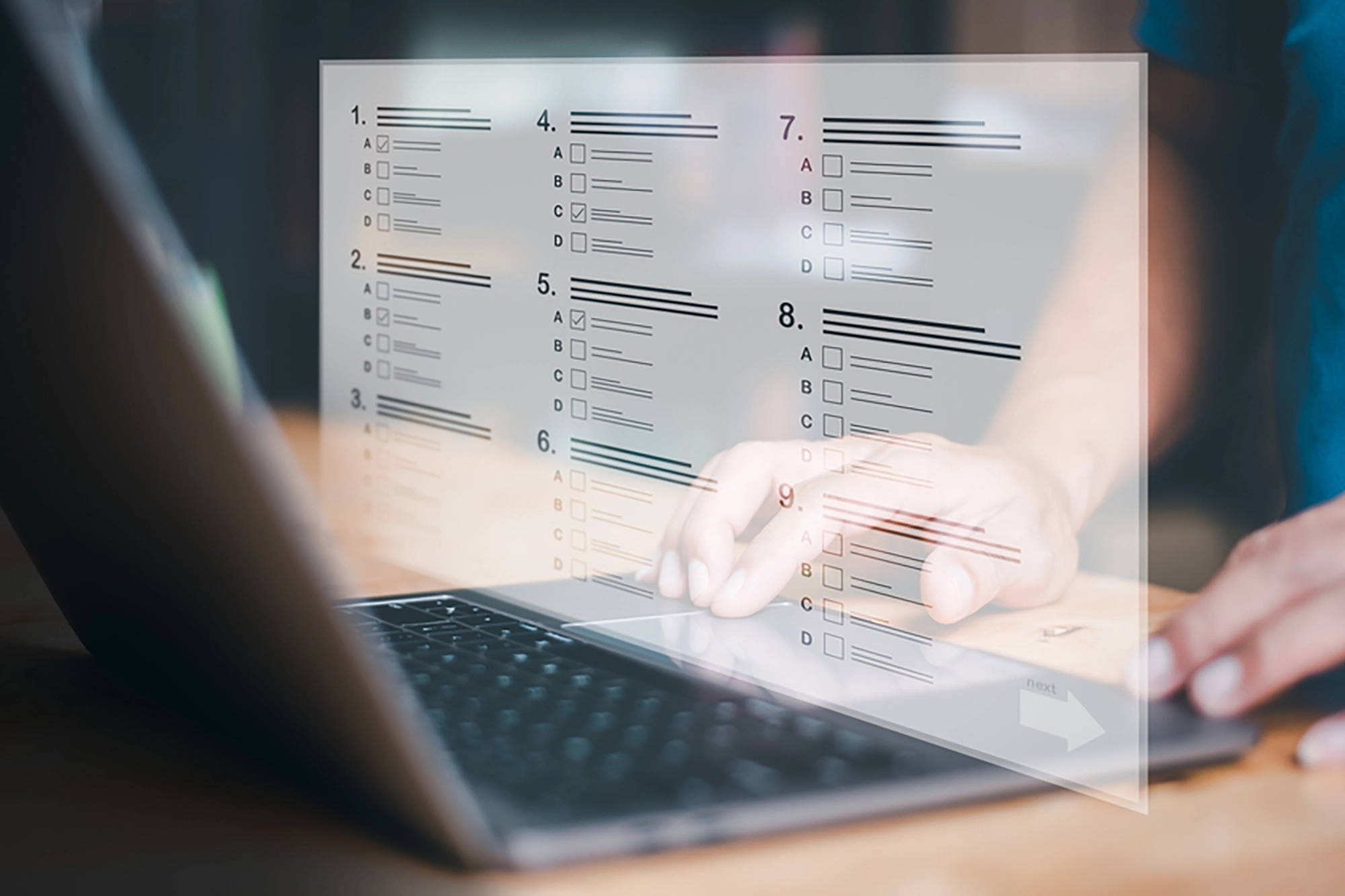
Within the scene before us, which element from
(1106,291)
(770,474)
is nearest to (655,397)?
(770,474)

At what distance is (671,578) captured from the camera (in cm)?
54

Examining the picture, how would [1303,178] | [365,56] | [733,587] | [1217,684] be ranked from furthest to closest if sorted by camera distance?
1. [365,56]
2. [1303,178]
3. [733,587]
4. [1217,684]

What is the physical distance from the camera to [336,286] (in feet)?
2.57

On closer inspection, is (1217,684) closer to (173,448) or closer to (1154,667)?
(1154,667)

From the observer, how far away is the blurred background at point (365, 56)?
750 millimetres

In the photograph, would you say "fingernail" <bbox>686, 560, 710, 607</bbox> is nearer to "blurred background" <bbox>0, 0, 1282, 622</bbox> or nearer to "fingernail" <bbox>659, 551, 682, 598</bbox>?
"fingernail" <bbox>659, 551, 682, 598</bbox>

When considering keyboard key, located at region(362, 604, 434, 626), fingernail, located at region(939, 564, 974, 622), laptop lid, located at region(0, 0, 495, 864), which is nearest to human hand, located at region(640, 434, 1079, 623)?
fingernail, located at region(939, 564, 974, 622)

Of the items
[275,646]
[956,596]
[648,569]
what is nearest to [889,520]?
[956,596]

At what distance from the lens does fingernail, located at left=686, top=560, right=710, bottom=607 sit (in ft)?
1.61

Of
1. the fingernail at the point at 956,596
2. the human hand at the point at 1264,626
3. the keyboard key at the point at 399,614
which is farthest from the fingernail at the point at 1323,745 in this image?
the keyboard key at the point at 399,614

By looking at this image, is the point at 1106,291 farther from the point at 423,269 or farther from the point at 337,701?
the point at 423,269

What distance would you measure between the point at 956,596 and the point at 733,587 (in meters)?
0.08

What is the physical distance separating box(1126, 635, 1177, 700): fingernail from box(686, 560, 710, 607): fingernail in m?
0.15
